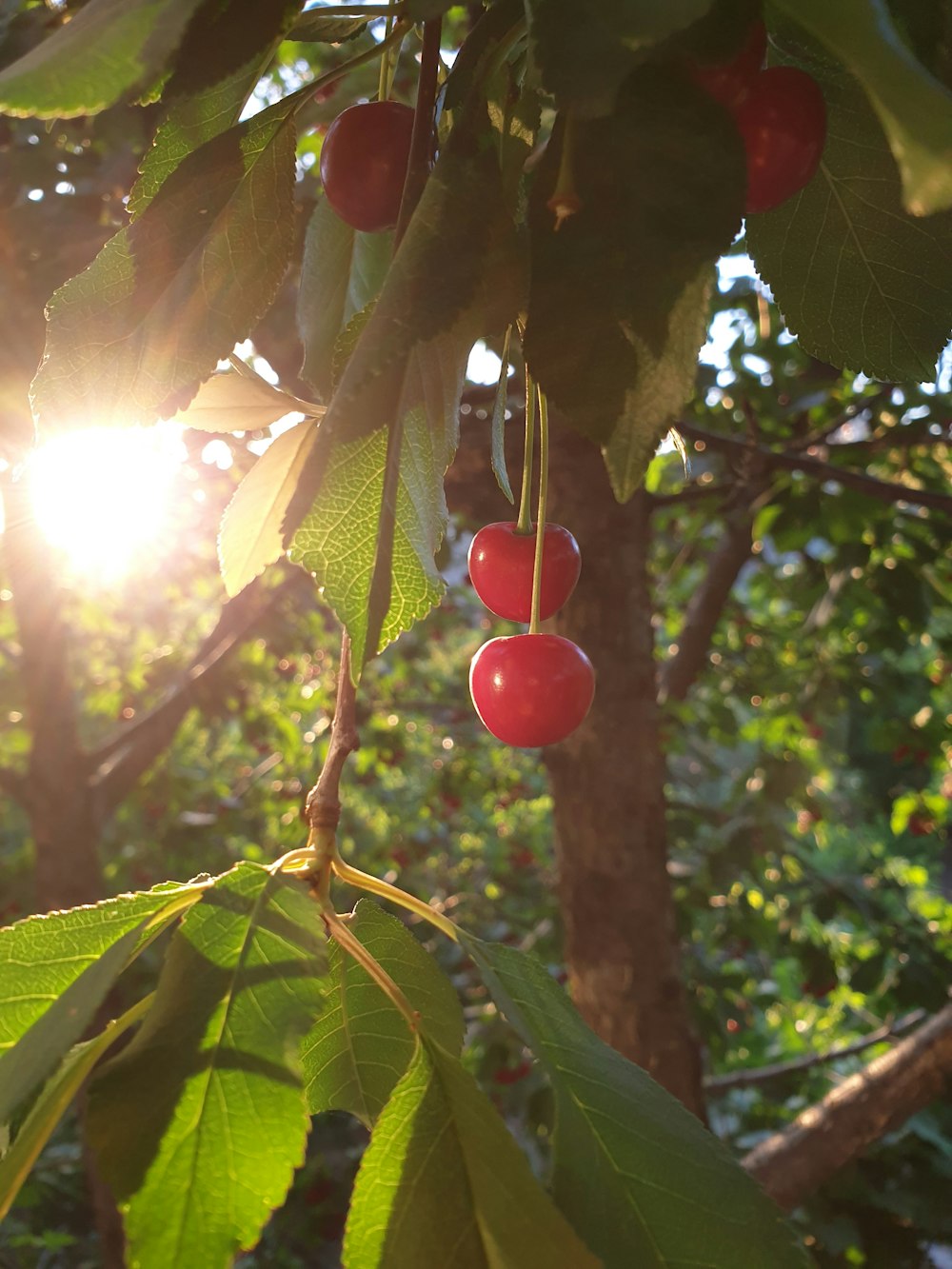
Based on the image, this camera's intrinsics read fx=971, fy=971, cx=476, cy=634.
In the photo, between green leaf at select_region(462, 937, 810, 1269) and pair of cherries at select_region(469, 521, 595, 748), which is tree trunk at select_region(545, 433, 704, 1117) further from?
green leaf at select_region(462, 937, 810, 1269)

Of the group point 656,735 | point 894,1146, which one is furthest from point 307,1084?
point 894,1146

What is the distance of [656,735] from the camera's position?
5.69 feet

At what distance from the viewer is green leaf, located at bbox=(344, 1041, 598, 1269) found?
455 millimetres

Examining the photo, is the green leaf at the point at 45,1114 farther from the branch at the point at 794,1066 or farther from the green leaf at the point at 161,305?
the branch at the point at 794,1066

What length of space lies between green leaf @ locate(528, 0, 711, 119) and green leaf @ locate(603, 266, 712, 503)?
8 cm

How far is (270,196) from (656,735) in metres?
1.31

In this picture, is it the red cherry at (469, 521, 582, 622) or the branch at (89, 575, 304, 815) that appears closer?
the red cherry at (469, 521, 582, 622)

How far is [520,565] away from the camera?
756 millimetres

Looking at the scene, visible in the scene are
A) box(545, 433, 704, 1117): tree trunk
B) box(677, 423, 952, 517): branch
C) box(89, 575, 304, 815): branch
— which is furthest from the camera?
box(89, 575, 304, 815): branch

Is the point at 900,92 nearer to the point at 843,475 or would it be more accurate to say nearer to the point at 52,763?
the point at 843,475

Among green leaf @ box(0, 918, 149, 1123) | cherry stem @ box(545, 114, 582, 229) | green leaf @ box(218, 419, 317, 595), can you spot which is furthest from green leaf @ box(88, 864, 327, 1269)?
cherry stem @ box(545, 114, 582, 229)

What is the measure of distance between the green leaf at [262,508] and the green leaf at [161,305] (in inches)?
3.3

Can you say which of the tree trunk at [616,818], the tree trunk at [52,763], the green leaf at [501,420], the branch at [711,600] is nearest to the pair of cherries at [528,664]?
the green leaf at [501,420]

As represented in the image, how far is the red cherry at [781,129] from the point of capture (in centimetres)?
46
